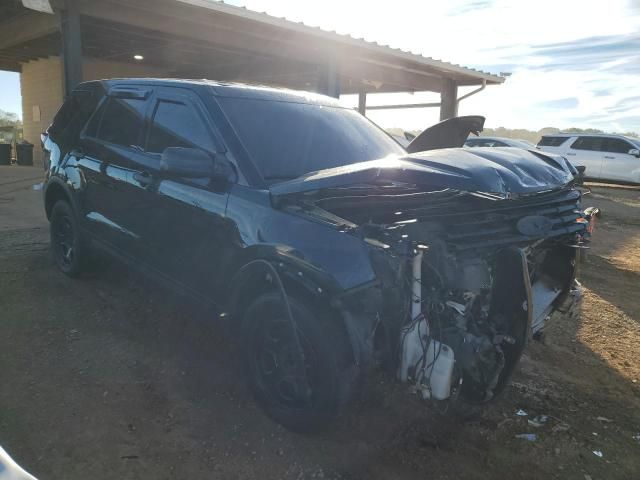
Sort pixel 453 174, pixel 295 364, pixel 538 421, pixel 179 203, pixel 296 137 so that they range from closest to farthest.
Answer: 1. pixel 453 174
2. pixel 295 364
3. pixel 538 421
4. pixel 179 203
5. pixel 296 137

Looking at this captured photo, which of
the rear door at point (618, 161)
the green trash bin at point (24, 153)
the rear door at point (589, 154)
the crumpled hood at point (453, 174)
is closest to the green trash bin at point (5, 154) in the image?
the green trash bin at point (24, 153)

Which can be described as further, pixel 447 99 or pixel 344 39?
pixel 447 99

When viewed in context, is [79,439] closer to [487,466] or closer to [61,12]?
[487,466]

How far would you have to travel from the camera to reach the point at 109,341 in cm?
368

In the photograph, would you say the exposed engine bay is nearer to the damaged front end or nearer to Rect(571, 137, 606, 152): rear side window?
the damaged front end

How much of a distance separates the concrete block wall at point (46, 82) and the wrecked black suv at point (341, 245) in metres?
14.6

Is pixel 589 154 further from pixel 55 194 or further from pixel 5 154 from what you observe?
pixel 5 154

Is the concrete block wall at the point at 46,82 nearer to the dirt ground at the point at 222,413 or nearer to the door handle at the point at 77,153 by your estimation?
the door handle at the point at 77,153

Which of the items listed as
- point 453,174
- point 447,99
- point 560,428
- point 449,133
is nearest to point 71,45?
point 449,133

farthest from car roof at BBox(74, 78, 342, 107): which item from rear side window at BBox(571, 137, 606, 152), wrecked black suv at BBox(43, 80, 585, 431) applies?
rear side window at BBox(571, 137, 606, 152)

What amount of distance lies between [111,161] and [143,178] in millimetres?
627

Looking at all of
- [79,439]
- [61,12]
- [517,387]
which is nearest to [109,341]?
[79,439]

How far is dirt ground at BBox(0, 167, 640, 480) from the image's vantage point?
2480 millimetres

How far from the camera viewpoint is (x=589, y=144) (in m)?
17.2
